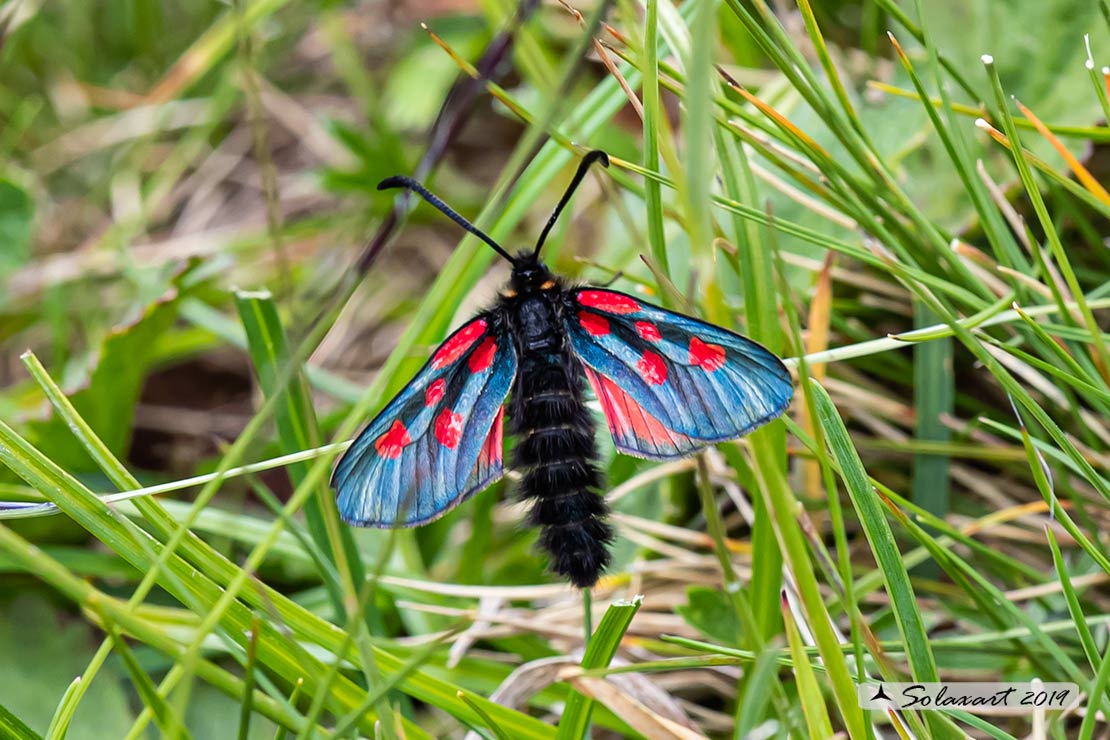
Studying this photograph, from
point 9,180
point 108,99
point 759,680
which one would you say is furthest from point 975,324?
point 108,99

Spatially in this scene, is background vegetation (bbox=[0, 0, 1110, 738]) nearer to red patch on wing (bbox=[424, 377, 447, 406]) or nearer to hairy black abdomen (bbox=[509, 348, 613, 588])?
hairy black abdomen (bbox=[509, 348, 613, 588])

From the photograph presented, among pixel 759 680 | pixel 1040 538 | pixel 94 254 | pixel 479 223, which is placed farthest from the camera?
pixel 94 254

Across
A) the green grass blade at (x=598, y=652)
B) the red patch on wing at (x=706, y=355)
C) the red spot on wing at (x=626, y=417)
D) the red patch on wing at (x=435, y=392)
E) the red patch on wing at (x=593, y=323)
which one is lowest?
the green grass blade at (x=598, y=652)

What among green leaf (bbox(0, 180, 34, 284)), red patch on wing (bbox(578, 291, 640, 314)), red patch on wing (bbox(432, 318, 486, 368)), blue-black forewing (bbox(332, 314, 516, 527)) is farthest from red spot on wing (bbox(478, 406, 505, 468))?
green leaf (bbox(0, 180, 34, 284))

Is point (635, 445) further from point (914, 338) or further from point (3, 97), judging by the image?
point (3, 97)

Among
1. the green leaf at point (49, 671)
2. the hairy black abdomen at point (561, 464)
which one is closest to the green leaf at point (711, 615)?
the hairy black abdomen at point (561, 464)

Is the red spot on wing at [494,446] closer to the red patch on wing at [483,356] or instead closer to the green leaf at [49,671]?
the red patch on wing at [483,356]
